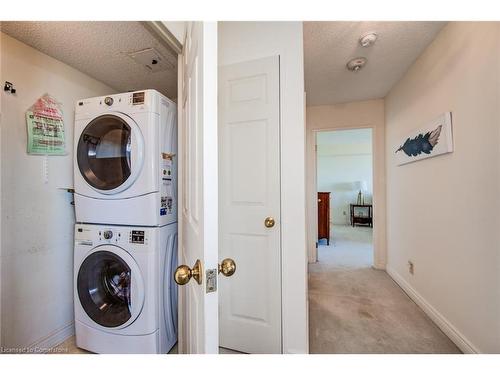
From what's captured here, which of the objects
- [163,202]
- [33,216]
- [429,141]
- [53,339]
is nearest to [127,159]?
[163,202]

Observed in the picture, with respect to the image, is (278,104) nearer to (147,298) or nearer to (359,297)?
(147,298)

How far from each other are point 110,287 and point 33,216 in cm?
71

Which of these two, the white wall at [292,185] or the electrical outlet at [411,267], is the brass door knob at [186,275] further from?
the electrical outlet at [411,267]

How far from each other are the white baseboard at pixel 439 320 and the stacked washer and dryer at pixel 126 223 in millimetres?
1950

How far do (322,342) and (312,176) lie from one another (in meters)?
2.07

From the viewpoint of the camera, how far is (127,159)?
4.56ft

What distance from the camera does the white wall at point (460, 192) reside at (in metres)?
1.19

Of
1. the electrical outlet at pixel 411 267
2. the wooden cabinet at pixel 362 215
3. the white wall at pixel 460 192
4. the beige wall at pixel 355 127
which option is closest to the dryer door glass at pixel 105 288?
the white wall at pixel 460 192

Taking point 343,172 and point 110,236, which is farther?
point 343,172

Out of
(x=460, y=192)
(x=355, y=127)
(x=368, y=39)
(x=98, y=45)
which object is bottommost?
(x=460, y=192)

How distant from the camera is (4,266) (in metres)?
1.30

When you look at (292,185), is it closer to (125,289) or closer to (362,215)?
(125,289)

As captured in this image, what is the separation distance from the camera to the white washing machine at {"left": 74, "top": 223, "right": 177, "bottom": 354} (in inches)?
51.3
